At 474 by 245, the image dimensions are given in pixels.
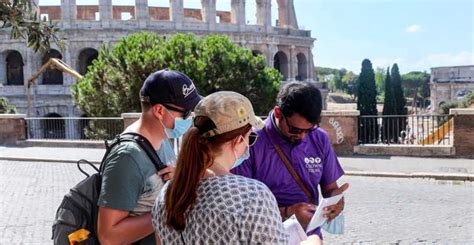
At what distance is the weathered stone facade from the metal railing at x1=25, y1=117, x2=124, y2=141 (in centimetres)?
3976

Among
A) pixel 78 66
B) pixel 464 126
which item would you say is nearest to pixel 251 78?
pixel 464 126

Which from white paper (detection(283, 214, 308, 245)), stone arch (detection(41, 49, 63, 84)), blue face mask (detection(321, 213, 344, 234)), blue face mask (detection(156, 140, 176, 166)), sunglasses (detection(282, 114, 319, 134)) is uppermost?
stone arch (detection(41, 49, 63, 84))

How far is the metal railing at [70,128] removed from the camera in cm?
2019

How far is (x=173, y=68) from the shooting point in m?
23.3

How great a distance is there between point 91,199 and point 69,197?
0.11 metres

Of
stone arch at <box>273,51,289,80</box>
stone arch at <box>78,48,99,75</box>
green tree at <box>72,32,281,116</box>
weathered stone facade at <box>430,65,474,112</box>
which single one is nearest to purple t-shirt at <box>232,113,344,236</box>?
green tree at <box>72,32,281,116</box>

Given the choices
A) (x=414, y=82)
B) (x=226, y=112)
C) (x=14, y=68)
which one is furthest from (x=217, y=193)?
(x=414, y=82)

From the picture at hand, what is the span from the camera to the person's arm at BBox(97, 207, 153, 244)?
2.54m

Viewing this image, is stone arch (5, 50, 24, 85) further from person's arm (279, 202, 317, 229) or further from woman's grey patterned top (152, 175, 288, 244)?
woman's grey patterned top (152, 175, 288, 244)

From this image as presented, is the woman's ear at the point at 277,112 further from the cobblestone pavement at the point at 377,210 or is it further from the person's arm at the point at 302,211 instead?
the cobblestone pavement at the point at 377,210

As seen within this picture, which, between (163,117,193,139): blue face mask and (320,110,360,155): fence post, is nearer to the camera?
(163,117,193,139): blue face mask

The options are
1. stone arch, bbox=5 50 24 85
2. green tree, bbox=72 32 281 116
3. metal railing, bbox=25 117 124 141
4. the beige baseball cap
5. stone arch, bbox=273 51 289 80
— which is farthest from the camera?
stone arch, bbox=273 51 289 80

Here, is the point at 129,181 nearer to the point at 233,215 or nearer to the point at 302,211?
the point at 233,215

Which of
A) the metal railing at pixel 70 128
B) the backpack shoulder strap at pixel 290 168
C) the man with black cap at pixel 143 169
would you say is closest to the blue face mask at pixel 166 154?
the man with black cap at pixel 143 169
